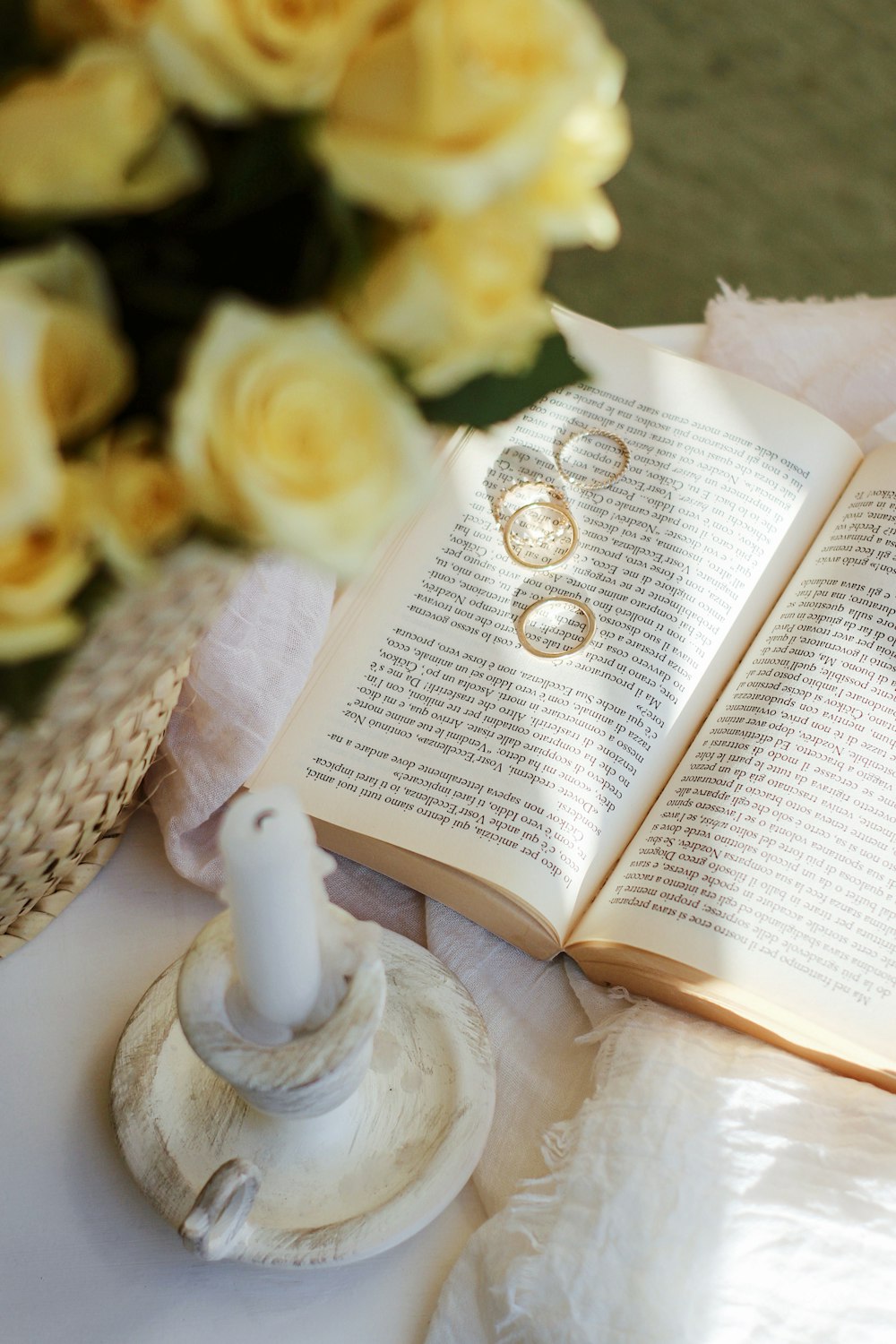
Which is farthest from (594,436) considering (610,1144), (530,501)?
(610,1144)

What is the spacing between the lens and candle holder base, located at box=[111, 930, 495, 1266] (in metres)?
0.50

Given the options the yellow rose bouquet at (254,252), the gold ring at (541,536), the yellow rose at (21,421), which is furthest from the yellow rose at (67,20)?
the gold ring at (541,536)

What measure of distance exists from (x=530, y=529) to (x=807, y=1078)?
36cm

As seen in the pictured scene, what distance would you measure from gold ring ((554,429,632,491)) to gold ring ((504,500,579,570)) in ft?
0.09

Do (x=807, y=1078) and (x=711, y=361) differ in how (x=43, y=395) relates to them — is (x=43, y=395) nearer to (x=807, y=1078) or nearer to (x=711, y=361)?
(x=807, y=1078)

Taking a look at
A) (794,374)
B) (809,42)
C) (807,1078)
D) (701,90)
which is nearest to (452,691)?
(807,1078)

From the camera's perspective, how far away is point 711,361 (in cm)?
87

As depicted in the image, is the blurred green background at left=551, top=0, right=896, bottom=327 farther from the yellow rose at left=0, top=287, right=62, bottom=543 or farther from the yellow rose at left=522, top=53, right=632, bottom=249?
the yellow rose at left=0, top=287, right=62, bottom=543

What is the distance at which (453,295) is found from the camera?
271 mm

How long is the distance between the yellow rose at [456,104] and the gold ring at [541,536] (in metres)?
0.48

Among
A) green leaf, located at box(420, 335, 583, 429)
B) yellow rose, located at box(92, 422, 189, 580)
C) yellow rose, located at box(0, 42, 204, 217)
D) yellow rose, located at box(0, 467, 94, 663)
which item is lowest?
yellow rose, located at box(0, 467, 94, 663)

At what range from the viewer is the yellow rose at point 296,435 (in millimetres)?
258

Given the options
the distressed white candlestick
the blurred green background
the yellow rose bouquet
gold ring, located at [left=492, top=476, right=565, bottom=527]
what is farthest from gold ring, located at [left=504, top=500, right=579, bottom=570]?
the blurred green background

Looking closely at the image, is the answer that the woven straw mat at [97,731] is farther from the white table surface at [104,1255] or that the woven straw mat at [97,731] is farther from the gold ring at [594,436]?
the gold ring at [594,436]
